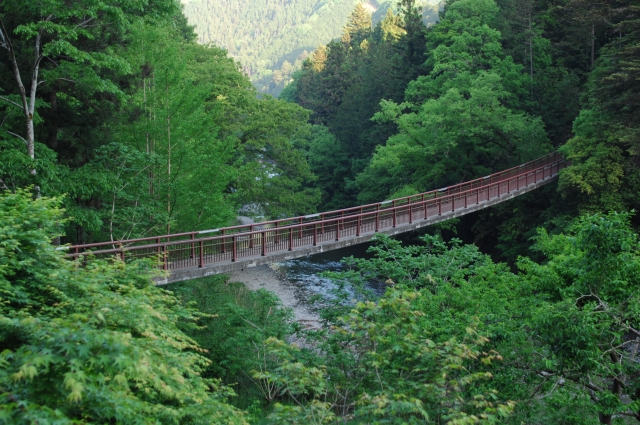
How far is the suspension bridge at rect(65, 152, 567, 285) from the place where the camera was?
561 inches

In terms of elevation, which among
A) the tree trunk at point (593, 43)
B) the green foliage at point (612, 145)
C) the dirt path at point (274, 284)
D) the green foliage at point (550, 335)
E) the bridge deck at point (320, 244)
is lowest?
the dirt path at point (274, 284)

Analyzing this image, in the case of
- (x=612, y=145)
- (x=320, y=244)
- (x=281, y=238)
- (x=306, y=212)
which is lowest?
(x=320, y=244)

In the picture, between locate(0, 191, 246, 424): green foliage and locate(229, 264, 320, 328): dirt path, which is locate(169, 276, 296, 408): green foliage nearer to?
locate(0, 191, 246, 424): green foliage

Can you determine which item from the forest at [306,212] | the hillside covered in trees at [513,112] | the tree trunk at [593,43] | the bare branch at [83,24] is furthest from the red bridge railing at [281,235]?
the tree trunk at [593,43]

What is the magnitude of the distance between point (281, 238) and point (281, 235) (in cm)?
9

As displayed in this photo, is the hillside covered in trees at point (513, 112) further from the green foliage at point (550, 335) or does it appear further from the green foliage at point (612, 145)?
the green foliage at point (550, 335)

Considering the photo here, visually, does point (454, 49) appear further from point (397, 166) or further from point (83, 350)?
point (83, 350)

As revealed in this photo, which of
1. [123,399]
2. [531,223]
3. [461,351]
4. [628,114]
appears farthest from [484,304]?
[531,223]

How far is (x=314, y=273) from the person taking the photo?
30.6 meters

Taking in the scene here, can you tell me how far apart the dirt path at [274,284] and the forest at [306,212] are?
2636 millimetres

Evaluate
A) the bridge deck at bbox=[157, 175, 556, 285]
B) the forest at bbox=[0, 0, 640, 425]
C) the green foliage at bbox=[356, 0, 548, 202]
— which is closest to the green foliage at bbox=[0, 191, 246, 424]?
the forest at bbox=[0, 0, 640, 425]

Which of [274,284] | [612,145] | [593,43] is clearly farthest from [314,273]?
[593,43]

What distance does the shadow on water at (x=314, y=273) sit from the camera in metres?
26.6

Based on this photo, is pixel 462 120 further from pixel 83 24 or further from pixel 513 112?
pixel 83 24
